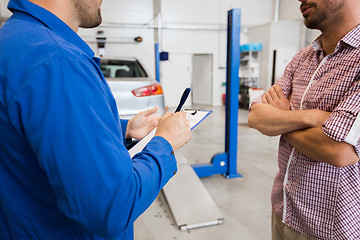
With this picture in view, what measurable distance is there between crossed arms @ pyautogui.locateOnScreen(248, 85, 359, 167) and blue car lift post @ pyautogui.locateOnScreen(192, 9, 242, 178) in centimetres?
166

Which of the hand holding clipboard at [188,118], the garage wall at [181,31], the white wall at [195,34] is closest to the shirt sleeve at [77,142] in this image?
the hand holding clipboard at [188,118]

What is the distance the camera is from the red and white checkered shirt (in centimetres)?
83

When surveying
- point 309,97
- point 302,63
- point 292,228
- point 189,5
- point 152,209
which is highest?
point 189,5

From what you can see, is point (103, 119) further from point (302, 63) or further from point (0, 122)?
point (302, 63)

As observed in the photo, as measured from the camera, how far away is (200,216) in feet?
7.19

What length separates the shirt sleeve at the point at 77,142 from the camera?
0.48 meters

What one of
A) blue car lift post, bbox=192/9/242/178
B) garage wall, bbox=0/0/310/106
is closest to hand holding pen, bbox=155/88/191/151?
blue car lift post, bbox=192/9/242/178

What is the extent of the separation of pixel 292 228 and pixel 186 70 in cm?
902

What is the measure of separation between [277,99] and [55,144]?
1007mm

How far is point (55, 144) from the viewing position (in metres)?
0.48

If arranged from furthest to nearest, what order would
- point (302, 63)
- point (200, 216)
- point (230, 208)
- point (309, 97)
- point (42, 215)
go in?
1. point (230, 208)
2. point (200, 216)
3. point (302, 63)
4. point (309, 97)
5. point (42, 215)

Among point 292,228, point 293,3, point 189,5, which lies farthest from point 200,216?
point 293,3

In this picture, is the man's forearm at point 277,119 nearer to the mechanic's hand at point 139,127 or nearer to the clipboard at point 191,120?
the clipboard at point 191,120

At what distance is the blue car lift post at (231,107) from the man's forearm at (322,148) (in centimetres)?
193
